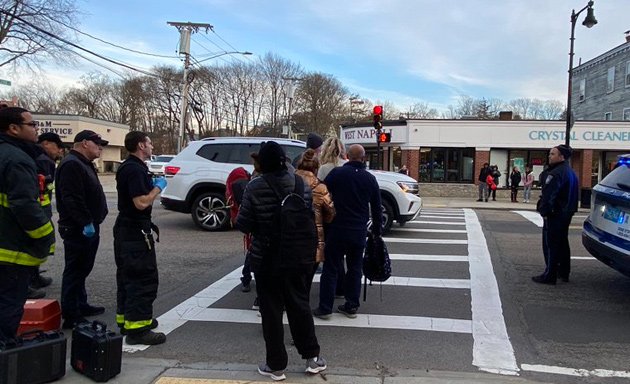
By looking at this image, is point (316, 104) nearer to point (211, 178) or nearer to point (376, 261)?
point (211, 178)

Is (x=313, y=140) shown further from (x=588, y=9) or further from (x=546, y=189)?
(x=588, y=9)

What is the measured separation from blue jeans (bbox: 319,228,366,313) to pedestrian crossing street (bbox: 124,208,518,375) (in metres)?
0.23

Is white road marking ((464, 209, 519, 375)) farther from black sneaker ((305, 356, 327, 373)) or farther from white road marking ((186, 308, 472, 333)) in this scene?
black sneaker ((305, 356, 327, 373))

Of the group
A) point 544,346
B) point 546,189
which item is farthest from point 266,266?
point 546,189

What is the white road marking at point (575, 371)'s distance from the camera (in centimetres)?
412

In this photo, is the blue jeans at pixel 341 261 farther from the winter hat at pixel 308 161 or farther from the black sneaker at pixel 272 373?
the black sneaker at pixel 272 373

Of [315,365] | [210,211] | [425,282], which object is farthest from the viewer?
[210,211]

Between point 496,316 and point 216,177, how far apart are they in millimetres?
7160

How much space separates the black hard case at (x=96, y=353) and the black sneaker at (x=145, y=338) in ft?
2.05

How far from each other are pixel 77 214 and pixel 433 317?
3.85 meters

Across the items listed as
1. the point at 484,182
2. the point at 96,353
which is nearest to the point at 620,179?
the point at 96,353

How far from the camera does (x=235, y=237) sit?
421 inches

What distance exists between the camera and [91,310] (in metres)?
5.42

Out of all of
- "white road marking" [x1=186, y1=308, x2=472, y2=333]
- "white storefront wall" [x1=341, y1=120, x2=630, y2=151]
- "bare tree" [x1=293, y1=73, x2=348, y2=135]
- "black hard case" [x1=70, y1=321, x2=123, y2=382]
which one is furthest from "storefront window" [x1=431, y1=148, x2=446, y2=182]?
"bare tree" [x1=293, y1=73, x2=348, y2=135]
